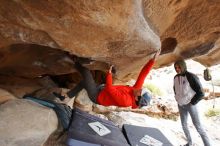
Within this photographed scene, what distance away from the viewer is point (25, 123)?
3.97m

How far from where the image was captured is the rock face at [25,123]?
3711 mm

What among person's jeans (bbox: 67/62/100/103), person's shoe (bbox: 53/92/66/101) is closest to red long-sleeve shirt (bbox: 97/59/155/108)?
person's jeans (bbox: 67/62/100/103)

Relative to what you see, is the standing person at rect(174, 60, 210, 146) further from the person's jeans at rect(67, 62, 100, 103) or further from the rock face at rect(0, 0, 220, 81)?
Result: the person's jeans at rect(67, 62, 100, 103)

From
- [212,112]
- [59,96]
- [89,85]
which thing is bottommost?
[212,112]

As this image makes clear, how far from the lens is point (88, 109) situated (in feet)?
24.6

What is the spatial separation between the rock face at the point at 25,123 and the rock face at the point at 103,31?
883 mm

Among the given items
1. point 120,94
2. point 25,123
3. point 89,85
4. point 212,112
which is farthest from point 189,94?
point 212,112

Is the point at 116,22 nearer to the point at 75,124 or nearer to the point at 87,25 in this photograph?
the point at 87,25

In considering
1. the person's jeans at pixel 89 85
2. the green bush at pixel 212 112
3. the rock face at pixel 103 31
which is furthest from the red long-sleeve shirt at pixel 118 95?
the green bush at pixel 212 112

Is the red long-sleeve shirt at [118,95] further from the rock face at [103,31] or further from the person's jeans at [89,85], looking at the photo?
the rock face at [103,31]

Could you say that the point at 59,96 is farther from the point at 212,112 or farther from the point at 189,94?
the point at 212,112

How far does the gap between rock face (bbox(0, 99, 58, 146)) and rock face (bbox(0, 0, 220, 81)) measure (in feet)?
2.90

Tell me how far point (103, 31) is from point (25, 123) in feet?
5.52

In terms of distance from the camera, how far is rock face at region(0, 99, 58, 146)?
3.71 meters
